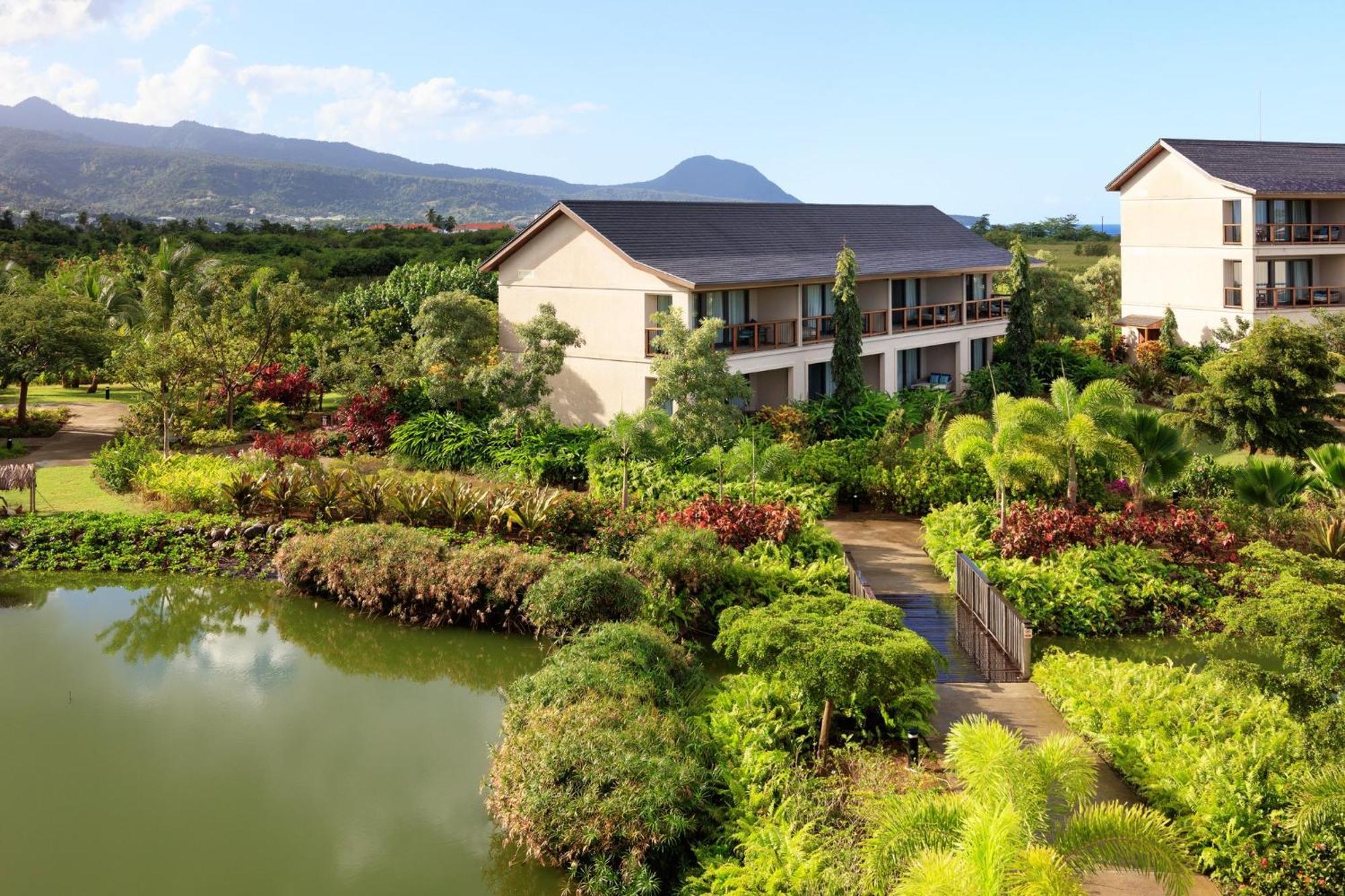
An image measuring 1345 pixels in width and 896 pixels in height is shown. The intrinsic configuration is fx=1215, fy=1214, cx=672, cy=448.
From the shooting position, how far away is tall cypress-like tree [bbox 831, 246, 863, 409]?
29.6m

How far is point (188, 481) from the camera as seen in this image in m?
24.4

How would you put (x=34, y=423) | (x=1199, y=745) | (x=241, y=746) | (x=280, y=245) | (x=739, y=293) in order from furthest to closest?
(x=280, y=245) → (x=34, y=423) → (x=739, y=293) → (x=241, y=746) → (x=1199, y=745)

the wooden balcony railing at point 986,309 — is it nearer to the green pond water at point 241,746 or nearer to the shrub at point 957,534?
the shrub at point 957,534

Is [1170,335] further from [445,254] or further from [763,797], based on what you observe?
[445,254]

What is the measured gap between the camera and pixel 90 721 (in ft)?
50.5

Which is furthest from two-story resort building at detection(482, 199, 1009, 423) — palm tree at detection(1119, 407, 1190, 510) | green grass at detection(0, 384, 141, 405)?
green grass at detection(0, 384, 141, 405)

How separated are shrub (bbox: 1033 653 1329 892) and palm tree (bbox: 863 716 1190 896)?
0.87 metres

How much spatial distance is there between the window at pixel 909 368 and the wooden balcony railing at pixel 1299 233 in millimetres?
11535

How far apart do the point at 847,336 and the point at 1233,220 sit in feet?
57.6

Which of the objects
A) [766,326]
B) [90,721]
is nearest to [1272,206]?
[766,326]

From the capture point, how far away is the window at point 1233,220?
128ft

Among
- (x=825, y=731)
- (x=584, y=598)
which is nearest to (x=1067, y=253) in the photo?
(x=584, y=598)

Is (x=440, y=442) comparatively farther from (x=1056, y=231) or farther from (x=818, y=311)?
(x=1056, y=231)

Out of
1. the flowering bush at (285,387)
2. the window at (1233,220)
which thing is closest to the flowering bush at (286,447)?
the flowering bush at (285,387)
